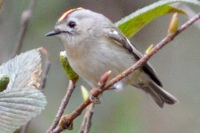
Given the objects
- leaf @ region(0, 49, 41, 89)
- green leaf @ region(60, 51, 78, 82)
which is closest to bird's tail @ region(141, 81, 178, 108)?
green leaf @ region(60, 51, 78, 82)

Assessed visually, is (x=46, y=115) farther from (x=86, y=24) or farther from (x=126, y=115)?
(x=86, y=24)

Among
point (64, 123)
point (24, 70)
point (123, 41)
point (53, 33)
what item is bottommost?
point (64, 123)

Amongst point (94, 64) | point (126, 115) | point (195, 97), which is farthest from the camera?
point (195, 97)

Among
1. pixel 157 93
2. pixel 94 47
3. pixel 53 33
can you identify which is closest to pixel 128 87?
pixel 157 93

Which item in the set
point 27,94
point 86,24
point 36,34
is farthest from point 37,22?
point 27,94

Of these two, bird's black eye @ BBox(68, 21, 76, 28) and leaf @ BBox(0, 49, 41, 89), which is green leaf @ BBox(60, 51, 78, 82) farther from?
bird's black eye @ BBox(68, 21, 76, 28)

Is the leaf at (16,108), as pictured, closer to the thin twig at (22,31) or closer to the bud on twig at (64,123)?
A: the bud on twig at (64,123)

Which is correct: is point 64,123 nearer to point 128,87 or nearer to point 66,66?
point 66,66
